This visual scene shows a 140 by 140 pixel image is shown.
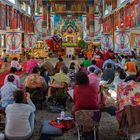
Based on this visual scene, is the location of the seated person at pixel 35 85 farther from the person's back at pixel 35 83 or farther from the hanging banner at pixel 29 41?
the hanging banner at pixel 29 41

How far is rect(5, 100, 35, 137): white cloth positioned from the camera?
639cm

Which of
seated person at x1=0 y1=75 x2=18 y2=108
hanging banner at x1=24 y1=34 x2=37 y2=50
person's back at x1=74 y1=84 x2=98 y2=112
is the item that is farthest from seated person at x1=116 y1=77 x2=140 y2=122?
hanging banner at x1=24 y1=34 x2=37 y2=50

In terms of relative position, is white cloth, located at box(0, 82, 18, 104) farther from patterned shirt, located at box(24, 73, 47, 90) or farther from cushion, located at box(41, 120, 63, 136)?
cushion, located at box(41, 120, 63, 136)

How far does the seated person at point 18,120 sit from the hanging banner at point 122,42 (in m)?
12.6

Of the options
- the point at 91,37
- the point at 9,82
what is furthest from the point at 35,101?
the point at 91,37

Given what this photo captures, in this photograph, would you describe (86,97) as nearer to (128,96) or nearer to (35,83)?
(128,96)

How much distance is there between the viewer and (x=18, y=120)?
639cm

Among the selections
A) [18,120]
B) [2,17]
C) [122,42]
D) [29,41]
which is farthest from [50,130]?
[2,17]

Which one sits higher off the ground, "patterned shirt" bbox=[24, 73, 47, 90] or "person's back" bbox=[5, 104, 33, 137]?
"patterned shirt" bbox=[24, 73, 47, 90]

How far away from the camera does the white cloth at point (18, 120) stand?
21.0 ft

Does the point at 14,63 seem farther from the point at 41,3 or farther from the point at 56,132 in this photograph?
the point at 41,3

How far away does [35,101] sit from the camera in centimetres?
960

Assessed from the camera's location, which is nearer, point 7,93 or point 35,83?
point 7,93

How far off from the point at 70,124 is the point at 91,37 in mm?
39844
